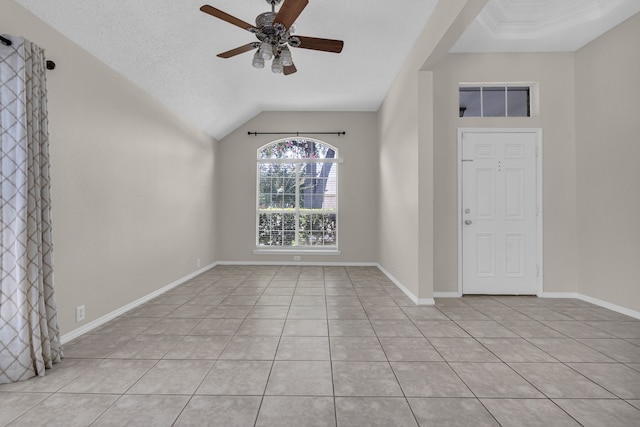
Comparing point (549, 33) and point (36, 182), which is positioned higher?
point (549, 33)

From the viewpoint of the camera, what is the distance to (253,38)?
10.9ft

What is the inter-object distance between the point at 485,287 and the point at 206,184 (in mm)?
4662

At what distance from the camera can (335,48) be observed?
2564 mm

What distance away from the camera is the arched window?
238 inches

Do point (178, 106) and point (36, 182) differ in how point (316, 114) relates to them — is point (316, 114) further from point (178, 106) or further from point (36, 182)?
point (36, 182)

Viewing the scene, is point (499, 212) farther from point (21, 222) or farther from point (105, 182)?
point (21, 222)

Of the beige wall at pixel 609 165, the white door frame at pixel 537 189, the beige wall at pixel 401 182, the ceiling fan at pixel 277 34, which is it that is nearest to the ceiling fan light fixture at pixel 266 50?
the ceiling fan at pixel 277 34

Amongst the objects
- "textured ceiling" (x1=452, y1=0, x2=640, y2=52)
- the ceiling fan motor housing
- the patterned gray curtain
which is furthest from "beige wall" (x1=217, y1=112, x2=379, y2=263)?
the patterned gray curtain

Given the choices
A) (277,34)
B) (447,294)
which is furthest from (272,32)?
(447,294)

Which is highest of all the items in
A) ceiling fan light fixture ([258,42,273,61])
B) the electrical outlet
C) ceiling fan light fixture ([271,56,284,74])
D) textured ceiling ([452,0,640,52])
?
textured ceiling ([452,0,640,52])

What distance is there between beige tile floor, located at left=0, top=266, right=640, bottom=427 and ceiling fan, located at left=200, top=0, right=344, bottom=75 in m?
2.36

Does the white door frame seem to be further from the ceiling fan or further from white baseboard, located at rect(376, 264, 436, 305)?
the ceiling fan

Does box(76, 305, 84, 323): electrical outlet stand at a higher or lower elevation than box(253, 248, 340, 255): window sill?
lower

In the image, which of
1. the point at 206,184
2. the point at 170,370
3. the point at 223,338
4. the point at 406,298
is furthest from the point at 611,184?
the point at 206,184
